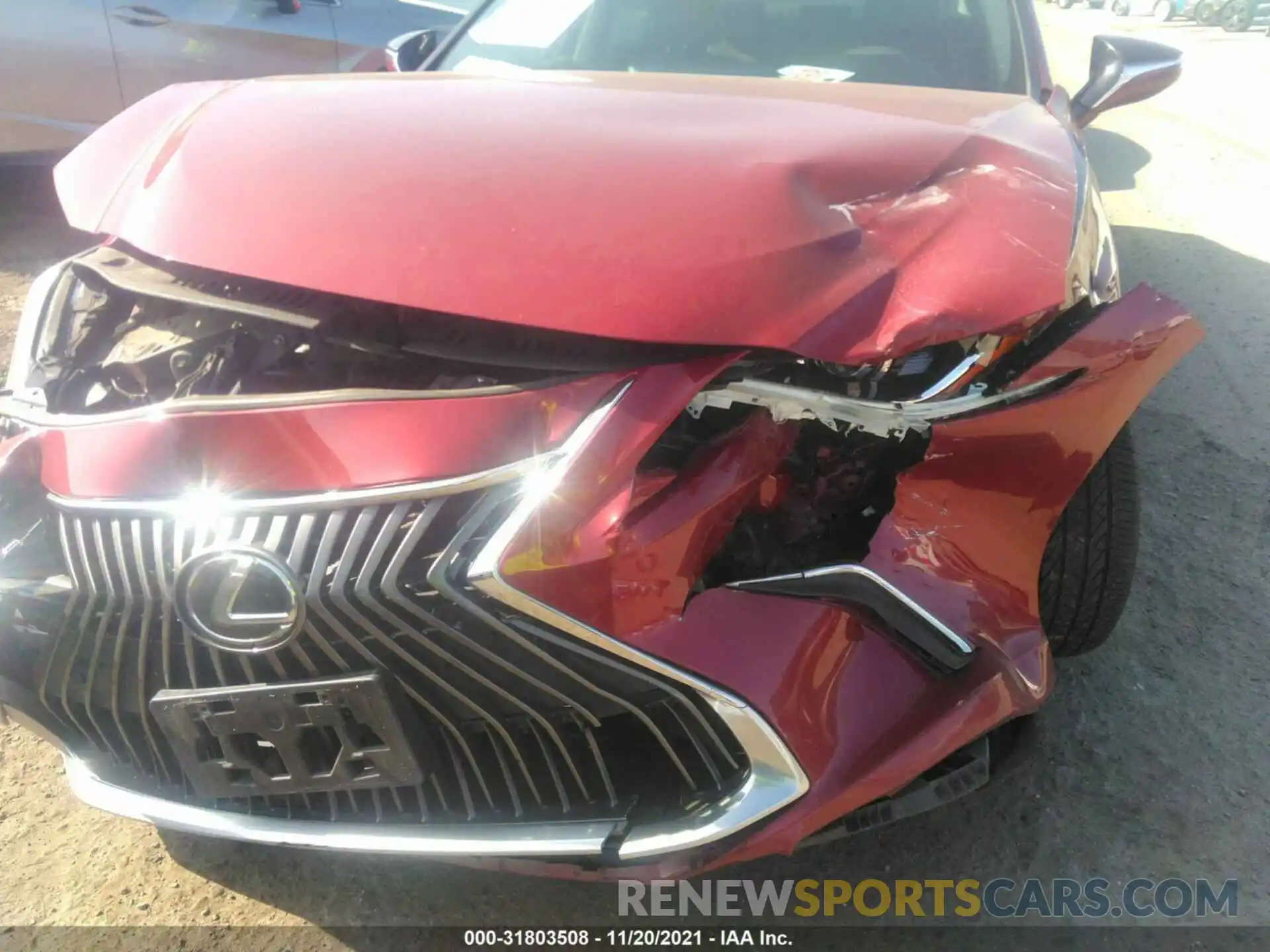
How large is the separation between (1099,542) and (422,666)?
139 centimetres

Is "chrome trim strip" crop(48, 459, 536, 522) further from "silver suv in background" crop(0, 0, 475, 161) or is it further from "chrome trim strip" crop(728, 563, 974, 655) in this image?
"silver suv in background" crop(0, 0, 475, 161)

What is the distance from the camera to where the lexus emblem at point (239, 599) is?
4.28 ft

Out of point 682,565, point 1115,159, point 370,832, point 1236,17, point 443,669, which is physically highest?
point 682,565

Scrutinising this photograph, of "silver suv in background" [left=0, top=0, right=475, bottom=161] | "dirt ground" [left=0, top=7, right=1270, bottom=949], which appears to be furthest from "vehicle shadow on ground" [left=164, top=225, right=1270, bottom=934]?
"silver suv in background" [left=0, top=0, right=475, bottom=161]

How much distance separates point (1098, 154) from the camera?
6957 millimetres

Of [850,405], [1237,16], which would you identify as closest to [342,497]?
[850,405]

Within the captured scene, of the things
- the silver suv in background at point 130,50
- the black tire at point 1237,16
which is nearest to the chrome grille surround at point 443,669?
the silver suv in background at point 130,50

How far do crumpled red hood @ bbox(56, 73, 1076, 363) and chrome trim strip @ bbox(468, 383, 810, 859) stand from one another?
9.0 inches

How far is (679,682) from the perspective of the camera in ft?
4.44

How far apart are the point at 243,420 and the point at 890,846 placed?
58.5 inches

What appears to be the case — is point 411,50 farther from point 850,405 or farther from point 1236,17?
point 1236,17

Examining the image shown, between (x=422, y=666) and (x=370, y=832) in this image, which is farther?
(x=370, y=832)

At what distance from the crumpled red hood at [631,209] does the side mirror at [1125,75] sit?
48.6 inches

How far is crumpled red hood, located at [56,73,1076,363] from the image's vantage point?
1412 mm
